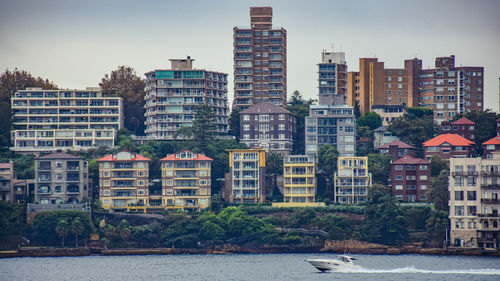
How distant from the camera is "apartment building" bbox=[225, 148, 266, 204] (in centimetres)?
16725

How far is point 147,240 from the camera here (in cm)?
15250

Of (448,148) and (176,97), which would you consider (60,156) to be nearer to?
(176,97)

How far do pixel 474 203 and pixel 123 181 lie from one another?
5377cm

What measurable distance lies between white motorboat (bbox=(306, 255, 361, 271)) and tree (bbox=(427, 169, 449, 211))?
1222 inches

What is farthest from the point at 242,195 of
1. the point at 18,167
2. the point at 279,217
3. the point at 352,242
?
the point at 18,167

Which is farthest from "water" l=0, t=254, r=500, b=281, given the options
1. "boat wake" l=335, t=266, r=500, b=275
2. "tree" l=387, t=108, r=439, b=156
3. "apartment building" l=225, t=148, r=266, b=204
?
"tree" l=387, t=108, r=439, b=156

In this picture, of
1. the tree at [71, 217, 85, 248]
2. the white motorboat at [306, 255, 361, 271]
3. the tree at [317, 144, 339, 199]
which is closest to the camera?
the white motorboat at [306, 255, 361, 271]

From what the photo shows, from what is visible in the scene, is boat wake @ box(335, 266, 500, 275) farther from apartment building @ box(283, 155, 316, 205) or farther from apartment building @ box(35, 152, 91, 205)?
apartment building @ box(35, 152, 91, 205)

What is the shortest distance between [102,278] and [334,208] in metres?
45.4

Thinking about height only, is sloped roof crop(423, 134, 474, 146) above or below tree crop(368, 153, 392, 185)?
above

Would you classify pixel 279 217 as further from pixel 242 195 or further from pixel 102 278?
pixel 102 278

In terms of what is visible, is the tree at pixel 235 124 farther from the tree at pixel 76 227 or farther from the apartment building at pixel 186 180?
the tree at pixel 76 227

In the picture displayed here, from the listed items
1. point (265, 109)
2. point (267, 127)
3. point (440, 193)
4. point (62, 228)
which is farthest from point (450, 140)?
point (62, 228)

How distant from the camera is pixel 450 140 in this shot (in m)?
176
